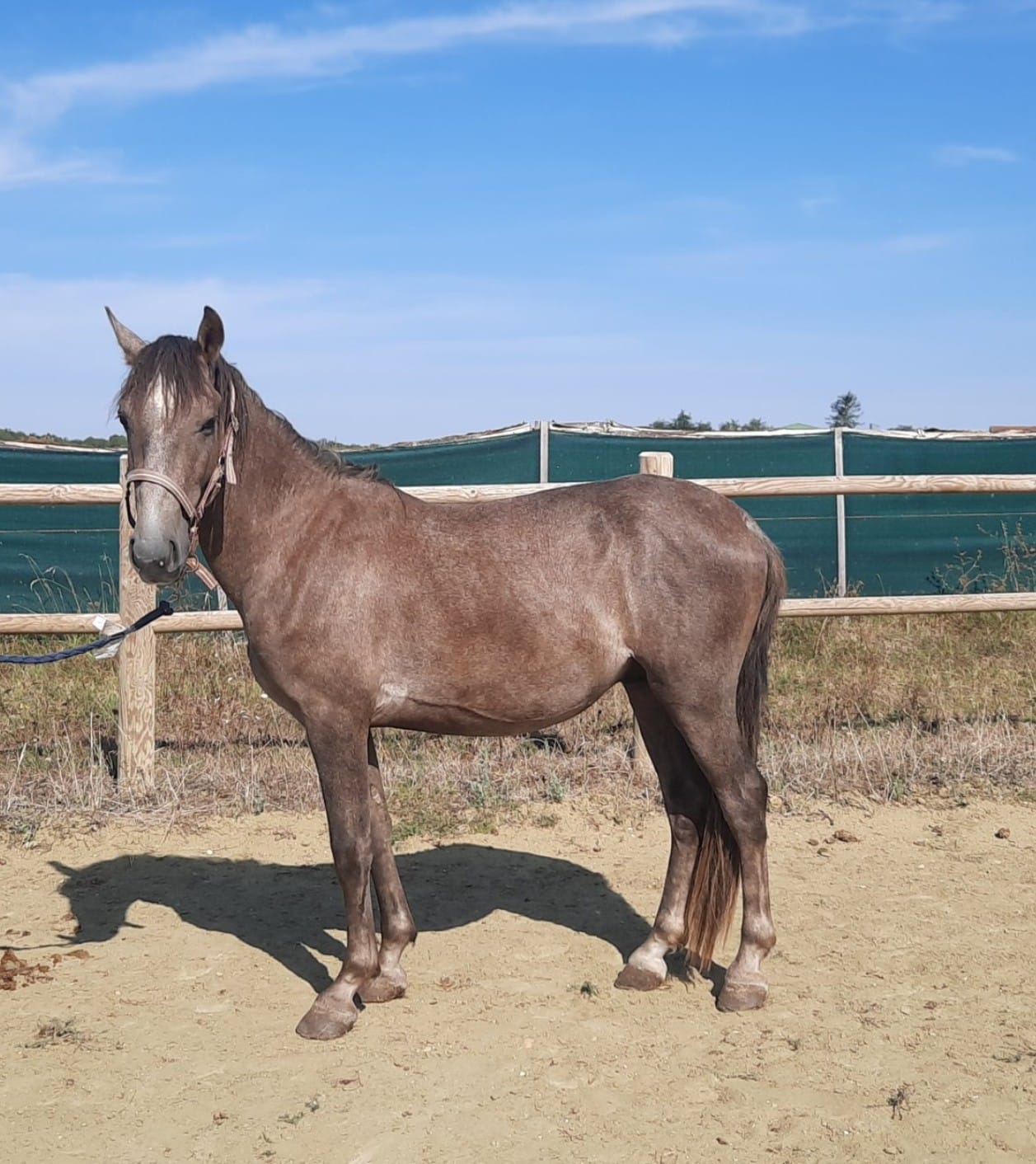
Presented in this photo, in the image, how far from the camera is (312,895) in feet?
16.9

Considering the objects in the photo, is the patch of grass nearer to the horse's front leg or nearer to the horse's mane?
the horse's front leg

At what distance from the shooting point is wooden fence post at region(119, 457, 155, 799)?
6.18 meters

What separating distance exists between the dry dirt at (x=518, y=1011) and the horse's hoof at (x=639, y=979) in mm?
46

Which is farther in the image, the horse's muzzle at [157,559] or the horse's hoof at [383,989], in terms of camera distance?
the horse's hoof at [383,989]

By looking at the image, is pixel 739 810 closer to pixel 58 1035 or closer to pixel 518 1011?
pixel 518 1011

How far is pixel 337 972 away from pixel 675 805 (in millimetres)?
1473

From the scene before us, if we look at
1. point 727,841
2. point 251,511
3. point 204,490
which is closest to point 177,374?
point 204,490

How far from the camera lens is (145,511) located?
3.42m

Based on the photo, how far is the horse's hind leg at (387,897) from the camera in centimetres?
411

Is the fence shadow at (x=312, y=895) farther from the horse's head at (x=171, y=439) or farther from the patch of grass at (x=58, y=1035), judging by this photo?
the horse's head at (x=171, y=439)

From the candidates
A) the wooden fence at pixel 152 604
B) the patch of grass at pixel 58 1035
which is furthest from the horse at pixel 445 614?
the wooden fence at pixel 152 604

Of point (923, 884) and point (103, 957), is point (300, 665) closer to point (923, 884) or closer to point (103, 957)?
point (103, 957)

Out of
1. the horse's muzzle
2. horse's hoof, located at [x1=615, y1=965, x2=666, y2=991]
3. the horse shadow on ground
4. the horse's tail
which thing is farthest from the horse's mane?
horse's hoof, located at [x1=615, y1=965, x2=666, y2=991]

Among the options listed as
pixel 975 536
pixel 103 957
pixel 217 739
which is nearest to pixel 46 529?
pixel 217 739
